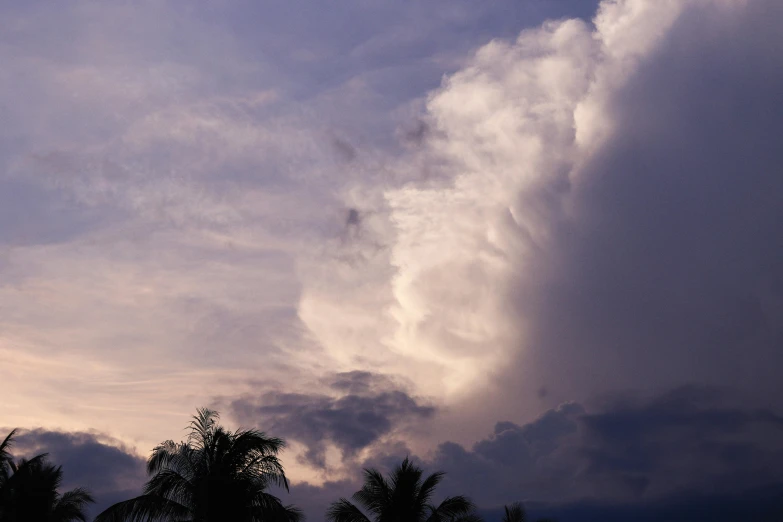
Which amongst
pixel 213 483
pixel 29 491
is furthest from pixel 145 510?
pixel 29 491

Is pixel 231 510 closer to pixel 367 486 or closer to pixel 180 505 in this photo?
pixel 180 505

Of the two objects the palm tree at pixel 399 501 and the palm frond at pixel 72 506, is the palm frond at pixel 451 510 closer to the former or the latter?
the palm tree at pixel 399 501

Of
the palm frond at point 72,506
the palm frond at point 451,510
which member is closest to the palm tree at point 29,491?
the palm frond at point 72,506

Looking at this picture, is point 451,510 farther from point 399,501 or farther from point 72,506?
point 72,506

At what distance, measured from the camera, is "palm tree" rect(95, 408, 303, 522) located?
33844mm

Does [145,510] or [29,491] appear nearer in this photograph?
[145,510]

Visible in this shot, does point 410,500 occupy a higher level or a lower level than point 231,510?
higher

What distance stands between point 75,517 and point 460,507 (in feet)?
89.0

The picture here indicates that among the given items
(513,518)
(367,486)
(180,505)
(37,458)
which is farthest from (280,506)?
(513,518)

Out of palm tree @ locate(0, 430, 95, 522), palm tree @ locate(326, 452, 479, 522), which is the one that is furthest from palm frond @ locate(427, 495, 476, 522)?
palm tree @ locate(0, 430, 95, 522)

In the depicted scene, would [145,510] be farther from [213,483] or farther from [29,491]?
[29,491]

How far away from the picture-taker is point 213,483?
1340 inches

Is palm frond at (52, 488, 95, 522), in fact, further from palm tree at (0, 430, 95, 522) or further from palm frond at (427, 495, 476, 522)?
palm frond at (427, 495, 476, 522)

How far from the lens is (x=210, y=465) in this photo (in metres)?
35.2
